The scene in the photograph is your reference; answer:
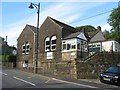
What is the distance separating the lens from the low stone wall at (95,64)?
28953 mm

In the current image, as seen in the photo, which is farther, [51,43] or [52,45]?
[51,43]

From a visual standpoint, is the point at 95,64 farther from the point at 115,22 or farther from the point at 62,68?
the point at 115,22

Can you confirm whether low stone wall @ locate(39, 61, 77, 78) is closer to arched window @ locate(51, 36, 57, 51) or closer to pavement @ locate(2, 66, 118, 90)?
pavement @ locate(2, 66, 118, 90)

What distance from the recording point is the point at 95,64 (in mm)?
29797

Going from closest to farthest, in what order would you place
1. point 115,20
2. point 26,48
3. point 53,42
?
point 53,42 < point 26,48 < point 115,20

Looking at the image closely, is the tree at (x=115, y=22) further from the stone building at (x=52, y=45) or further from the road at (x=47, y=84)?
the road at (x=47, y=84)

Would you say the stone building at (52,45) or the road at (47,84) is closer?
the road at (47,84)

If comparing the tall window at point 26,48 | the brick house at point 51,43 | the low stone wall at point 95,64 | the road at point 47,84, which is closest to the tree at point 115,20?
the brick house at point 51,43

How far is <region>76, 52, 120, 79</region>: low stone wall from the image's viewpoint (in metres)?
29.0

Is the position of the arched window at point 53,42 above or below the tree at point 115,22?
below

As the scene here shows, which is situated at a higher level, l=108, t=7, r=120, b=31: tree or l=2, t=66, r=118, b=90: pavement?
l=108, t=7, r=120, b=31: tree

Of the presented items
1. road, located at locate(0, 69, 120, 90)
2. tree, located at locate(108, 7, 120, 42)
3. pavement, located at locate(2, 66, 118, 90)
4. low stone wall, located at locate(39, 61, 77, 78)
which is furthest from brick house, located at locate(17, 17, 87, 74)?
road, located at locate(0, 69, 120, 90)

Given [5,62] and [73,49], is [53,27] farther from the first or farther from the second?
[5,62]

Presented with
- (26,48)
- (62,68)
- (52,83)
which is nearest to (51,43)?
(26,48)
